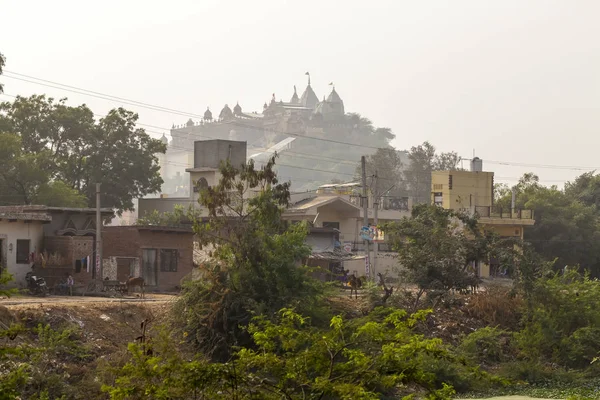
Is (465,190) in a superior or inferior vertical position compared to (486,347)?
superior

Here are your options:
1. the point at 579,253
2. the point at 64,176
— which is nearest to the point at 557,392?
the point at 579,253

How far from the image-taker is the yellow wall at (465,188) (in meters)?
69.3

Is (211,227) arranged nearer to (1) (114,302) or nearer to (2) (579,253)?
(1) (114,302)

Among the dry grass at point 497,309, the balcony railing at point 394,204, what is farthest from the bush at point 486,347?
the balcony railing at point 394,204

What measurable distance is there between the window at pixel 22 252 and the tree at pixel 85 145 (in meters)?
23.0

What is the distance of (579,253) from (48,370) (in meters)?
47.0

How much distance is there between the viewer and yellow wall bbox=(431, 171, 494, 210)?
6931 cm

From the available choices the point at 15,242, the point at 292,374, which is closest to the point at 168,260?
the point at 15,242

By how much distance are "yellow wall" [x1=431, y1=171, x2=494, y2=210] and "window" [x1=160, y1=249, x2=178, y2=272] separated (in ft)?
93.7

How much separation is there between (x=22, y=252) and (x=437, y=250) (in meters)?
16.3

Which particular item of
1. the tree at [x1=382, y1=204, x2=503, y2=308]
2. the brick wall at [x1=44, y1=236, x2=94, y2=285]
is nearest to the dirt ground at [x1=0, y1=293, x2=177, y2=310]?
the brick wall at [x1=44, y1=236, x2=94, y2=285]

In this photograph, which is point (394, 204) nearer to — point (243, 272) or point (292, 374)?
point (243, 272)

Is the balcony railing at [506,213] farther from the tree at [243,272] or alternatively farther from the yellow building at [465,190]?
the tree at [243,272]

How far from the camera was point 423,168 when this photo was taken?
11325 centimetres
